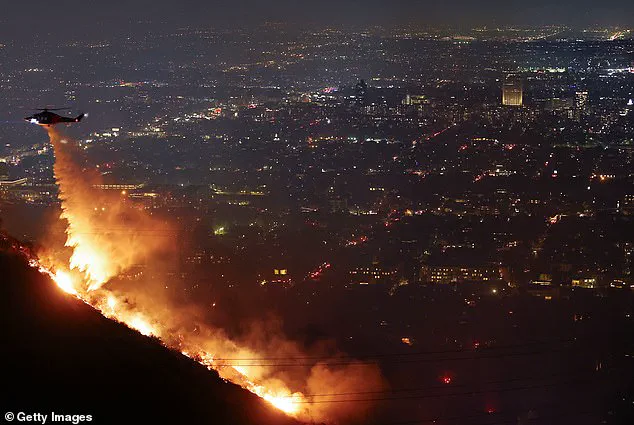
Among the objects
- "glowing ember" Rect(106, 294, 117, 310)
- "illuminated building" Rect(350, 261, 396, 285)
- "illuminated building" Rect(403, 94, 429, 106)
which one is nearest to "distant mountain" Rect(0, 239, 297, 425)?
"glowing ember" Rect(106, 294, 117, 310)

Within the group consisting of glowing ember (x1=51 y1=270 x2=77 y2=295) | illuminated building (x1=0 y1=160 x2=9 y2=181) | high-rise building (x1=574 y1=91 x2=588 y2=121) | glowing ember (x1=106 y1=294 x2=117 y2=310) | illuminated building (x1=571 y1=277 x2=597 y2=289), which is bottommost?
illuminated building (x1=571 y1=277 x2=597 y2=289)

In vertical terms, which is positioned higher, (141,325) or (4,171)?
(4,171)

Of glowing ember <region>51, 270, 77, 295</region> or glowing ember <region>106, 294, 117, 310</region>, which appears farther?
glowing ember <region>106, 294, 117, 310</region>

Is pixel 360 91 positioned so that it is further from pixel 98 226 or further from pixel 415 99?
pixel 98 226

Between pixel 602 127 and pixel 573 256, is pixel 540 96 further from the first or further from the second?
pixel 573 256

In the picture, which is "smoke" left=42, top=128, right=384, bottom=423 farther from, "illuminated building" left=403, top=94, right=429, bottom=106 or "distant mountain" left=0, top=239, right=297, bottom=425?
"illuminated building" left=403, top=94, right=429, bottom=106

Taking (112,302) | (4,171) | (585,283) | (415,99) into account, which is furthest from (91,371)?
(415,99)
